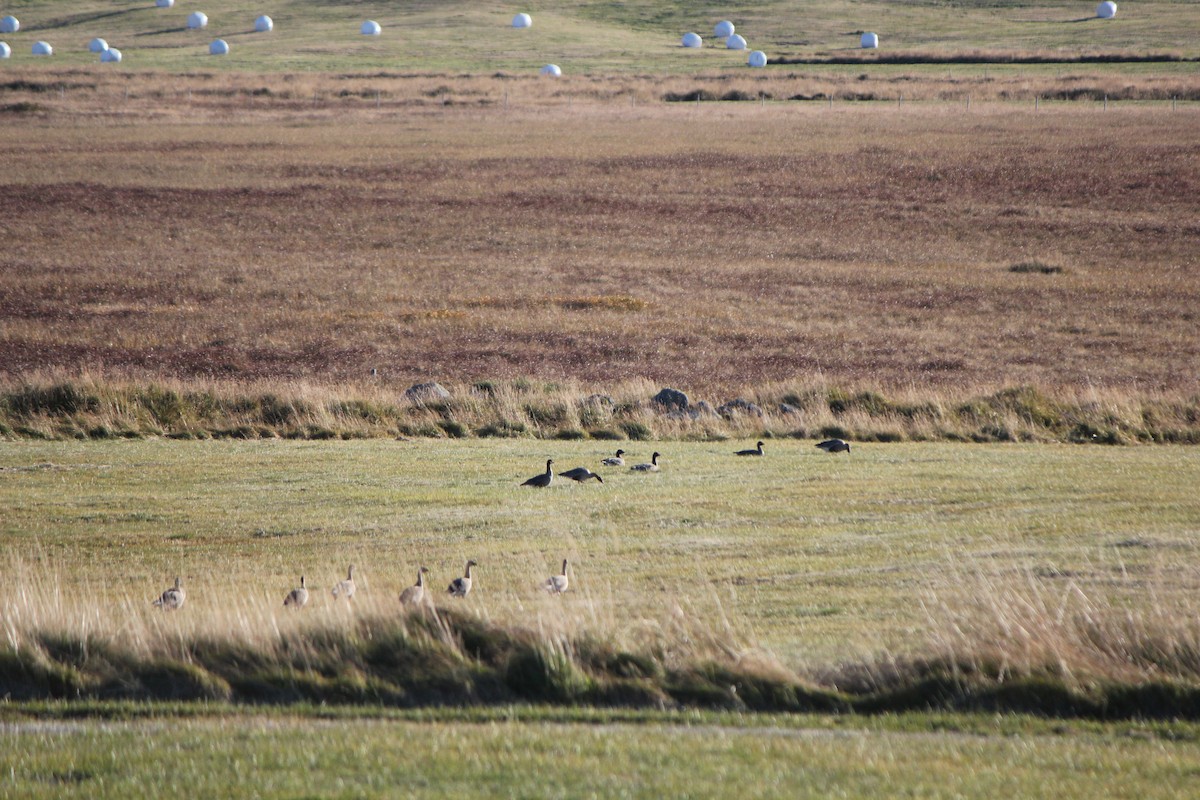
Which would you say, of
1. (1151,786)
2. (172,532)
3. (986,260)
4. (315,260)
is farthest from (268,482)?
(986,260)

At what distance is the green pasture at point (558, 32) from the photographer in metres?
140

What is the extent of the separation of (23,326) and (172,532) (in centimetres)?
2392

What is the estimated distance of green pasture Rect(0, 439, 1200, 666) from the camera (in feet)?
39.5

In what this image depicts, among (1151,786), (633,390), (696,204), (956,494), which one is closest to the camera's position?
(1151,786)

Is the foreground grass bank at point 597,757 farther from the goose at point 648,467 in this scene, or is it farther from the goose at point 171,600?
Result: the goose at point 648,467

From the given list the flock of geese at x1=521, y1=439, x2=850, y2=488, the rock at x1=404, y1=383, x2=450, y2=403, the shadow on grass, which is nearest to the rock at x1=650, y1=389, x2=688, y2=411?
the flock of geese at x1=521, y1=439, x2=850, y2=488

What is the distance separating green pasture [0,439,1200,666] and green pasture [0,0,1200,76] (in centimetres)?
11634

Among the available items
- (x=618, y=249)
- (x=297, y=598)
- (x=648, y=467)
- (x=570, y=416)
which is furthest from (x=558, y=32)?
(x=297, y=598)

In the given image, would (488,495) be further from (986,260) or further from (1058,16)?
(1058,16)

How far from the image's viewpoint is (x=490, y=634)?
10398mm

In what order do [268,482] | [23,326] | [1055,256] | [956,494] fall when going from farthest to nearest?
[1055,256], [23,326], [268,482], [956,494]

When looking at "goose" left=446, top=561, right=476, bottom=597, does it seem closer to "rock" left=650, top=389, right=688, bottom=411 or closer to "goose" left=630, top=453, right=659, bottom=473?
"goose" left=630, top=453, right=659, bottom=473

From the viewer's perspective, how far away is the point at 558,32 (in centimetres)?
16762

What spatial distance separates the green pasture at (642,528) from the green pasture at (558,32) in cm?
11634
